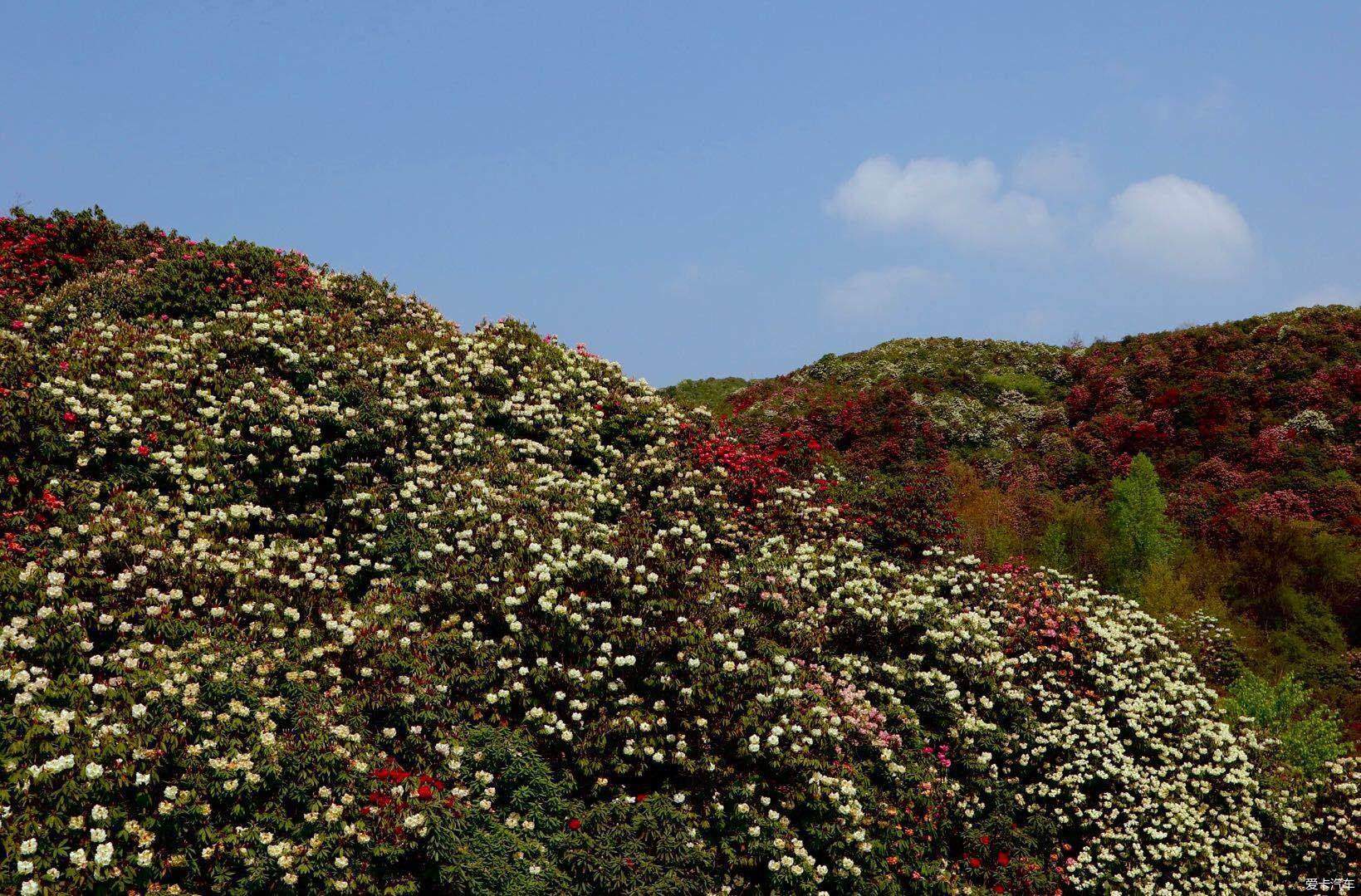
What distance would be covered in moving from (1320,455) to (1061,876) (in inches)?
801

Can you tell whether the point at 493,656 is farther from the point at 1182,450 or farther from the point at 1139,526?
the point at 1182,450

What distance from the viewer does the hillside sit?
2247 centimetres

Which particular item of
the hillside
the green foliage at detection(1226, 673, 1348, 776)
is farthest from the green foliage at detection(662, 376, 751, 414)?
the green foliage at detection(1226, 673, 1348, 776)

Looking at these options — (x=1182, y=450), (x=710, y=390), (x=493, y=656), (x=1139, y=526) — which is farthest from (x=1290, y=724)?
(x=710, y=390)

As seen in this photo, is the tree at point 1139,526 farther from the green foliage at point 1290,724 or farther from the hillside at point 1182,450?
the green foliage at point 1290,724

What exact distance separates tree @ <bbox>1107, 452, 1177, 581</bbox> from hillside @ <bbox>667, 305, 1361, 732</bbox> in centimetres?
14

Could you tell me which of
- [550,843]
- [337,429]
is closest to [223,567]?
[337,429]

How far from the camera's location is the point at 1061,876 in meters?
15.1

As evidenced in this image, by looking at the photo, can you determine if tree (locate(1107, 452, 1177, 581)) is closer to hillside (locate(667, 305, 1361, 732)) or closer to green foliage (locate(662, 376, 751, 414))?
hillside (locate(667, 305, 1361, 732))

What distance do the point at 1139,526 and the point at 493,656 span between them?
53.9 feet

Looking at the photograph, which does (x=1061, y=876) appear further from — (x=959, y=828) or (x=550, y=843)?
(x=550, y=843)

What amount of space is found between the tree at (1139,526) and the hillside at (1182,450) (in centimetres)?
14

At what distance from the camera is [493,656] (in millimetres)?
12906

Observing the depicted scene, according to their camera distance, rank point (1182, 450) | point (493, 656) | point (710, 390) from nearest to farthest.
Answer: point (493, 656)
point (1182, 450)
point (710, 390)
